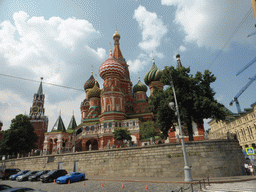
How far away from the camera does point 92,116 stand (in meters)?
43.9

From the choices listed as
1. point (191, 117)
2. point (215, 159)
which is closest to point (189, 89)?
point (191, 117)

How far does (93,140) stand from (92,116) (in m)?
6.27

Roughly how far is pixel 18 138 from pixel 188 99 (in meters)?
41.4

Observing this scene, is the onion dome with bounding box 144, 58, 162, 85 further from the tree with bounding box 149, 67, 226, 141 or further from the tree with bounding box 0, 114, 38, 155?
the tree with bounding box 0, 114, 38, 155

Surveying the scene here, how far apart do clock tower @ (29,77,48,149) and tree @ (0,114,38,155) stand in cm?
2800

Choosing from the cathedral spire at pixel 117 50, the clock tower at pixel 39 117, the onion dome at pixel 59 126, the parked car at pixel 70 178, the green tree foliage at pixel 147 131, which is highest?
the cathedral spire at pixel 117 50

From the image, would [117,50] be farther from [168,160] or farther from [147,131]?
[168,160]

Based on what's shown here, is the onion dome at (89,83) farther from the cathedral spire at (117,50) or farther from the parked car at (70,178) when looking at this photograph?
the parked car at (70,178)

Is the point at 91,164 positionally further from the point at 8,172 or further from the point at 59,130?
the point at 59,130

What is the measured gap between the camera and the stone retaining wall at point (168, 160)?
17.4 meters

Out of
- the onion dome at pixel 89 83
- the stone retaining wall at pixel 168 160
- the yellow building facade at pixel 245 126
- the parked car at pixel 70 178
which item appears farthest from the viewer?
the onion dome at pixel 89 83

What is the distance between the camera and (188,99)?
20.4 meters

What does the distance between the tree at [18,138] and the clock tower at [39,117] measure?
91.9 feet

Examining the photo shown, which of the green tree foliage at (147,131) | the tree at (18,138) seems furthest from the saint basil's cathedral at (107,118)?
the tree at (18,138)
